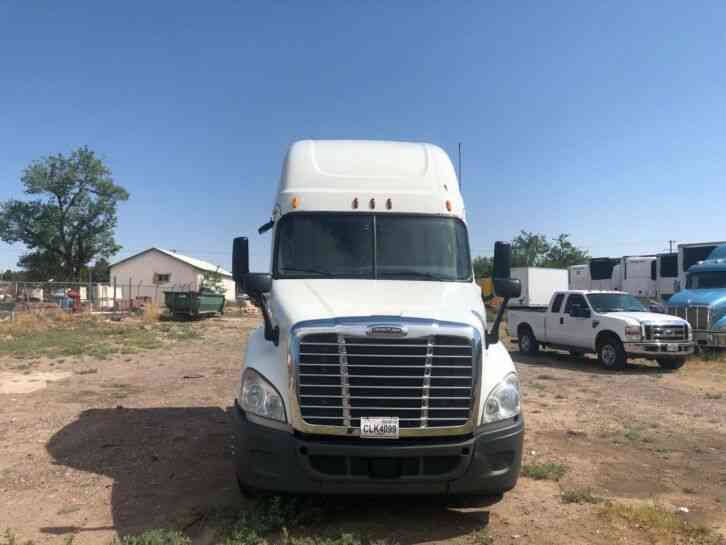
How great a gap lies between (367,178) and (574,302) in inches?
438

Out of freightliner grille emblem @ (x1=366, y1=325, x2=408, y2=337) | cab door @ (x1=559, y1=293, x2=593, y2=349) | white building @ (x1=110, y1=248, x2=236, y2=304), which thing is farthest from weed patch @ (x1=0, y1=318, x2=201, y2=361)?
white building @ (x1=110, y1=248, x2=236, y2=304)

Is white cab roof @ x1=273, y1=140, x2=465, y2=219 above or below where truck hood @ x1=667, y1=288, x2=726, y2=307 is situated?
above

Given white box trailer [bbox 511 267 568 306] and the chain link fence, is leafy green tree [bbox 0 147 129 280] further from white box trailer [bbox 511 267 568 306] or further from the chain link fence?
white box trailer [bbox 511 267 568 306]

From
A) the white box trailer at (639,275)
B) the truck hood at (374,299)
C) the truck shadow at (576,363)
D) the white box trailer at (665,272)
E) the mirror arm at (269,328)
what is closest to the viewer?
the truck hood at (374,299)

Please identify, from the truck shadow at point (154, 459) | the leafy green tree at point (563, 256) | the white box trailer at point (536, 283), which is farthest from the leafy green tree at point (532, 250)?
the truck shadow at point (154, 459)

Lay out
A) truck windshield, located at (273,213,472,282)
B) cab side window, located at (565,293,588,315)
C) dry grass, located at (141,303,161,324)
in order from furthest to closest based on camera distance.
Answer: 1. dry grass, located at (141,303,161,324)
2. cab side window, located at (565,293,588,315)
3. truck windshield, located at (273,213,472,282)

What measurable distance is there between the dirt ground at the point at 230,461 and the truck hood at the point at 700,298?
13.0 feet

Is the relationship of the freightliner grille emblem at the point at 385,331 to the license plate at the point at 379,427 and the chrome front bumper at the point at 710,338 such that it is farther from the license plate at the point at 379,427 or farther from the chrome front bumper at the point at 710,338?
the chrome front bumper at the point at 710,338

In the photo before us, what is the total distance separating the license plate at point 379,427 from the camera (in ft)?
14.4

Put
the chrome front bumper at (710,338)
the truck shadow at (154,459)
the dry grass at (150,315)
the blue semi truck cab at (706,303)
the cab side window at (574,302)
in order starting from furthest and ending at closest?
the dry grass at (150,315), the blue semi truck cab at (706,303), the chrome front bumper at (710,338), the cab side window at (574,302), the truck shadow at (154,459)

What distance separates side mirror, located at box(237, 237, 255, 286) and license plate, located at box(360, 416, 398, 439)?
2313 mm

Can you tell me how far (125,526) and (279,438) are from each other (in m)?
1.55

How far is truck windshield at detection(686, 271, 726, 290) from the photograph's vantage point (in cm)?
1748

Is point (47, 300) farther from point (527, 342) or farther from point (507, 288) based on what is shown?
point (507, 288)
